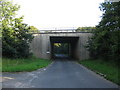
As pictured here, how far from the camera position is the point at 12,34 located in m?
24.9

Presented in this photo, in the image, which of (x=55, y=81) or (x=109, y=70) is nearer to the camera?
(x=55, y=81)

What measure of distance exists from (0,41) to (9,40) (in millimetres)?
1776

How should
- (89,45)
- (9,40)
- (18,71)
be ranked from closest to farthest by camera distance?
(18,71)
(9,40)
(89,45)

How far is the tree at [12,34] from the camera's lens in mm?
22498

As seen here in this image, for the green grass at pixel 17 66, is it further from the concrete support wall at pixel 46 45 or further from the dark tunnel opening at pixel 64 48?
the dark tunnel opening at pixel 64 48

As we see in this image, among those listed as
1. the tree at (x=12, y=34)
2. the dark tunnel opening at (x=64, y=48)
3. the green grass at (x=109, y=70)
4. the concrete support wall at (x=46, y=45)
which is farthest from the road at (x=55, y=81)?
the dark tunnel opening at (x=64, y=48)

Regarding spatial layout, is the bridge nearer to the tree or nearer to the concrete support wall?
the concrete support wall

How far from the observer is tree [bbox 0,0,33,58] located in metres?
22.5

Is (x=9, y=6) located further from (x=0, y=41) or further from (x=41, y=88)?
(x=41, y=88)

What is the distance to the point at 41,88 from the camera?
309 inches

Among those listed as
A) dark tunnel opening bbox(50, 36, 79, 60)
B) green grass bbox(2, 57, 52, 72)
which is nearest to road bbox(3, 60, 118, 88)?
green grass bbox(2, 57, 52, 72)

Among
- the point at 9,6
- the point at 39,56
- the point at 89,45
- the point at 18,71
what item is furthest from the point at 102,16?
the point at 39,56

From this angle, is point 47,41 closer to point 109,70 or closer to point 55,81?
point 109,70

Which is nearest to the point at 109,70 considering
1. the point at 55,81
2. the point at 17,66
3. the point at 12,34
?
the point at 55,81
